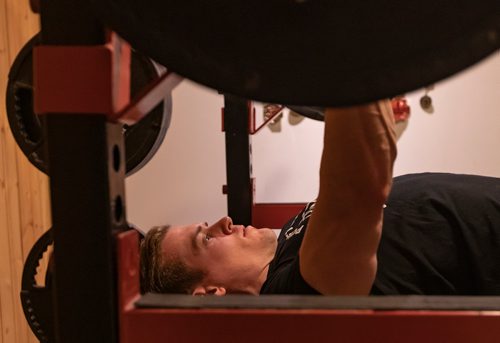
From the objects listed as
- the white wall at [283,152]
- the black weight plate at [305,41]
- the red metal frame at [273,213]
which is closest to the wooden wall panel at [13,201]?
the white wall at [283,152]

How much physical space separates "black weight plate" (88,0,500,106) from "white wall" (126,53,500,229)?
5.72 feet

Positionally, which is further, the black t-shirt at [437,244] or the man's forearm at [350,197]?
the black t-shirt at [437,244]

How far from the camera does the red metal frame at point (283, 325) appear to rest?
0.46 m

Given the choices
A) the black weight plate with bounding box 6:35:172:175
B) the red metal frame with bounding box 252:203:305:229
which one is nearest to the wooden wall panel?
the red metal frame with bounding box 252:203:305:229

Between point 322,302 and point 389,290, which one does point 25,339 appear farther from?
point 322,302

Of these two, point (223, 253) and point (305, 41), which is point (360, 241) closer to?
point (305, 41)

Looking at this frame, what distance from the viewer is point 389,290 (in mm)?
800

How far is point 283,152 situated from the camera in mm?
2139

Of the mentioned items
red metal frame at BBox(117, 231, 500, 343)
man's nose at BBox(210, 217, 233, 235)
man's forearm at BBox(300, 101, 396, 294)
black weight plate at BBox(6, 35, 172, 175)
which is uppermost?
black weight plate at BBox(6, 35, 172, 175)

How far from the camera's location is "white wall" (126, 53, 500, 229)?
207cm

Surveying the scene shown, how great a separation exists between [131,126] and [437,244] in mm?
589

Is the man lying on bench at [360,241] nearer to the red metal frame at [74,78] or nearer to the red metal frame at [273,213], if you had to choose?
the red metal frame at [74,78]

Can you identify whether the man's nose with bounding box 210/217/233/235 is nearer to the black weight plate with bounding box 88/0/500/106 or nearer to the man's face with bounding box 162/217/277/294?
the man's face with bounding box 162/217/277/294

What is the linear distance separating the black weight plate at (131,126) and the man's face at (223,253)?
1.36ft
